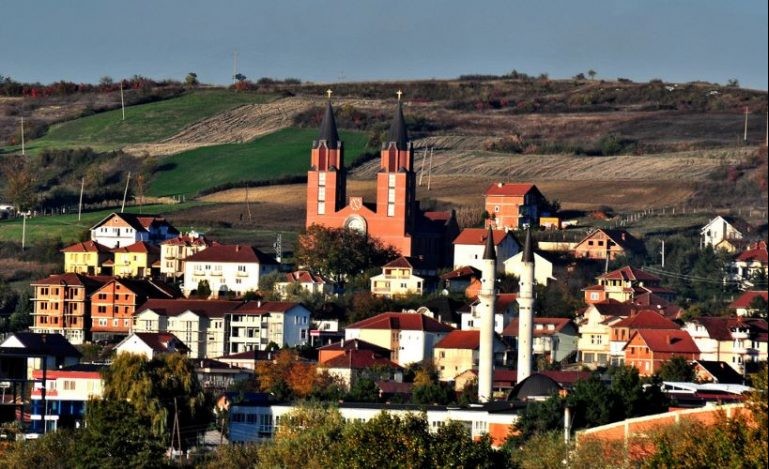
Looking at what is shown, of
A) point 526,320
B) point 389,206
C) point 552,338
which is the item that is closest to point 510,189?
point 389,206

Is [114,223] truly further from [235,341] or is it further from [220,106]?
[220,106]

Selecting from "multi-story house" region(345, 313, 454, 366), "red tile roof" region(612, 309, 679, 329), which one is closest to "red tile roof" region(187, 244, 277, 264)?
"multi-story house" region(345, 313, 454, 366)

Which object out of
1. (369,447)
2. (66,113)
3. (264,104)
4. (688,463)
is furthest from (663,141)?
(688,463)

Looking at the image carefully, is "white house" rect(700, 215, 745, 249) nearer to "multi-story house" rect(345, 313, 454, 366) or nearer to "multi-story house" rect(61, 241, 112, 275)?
"multi-story house" rect(345, 313, 454, 366)

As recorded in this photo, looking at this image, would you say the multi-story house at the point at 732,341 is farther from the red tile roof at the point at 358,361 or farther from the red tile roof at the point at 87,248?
the red tile roof at the point at 87,248

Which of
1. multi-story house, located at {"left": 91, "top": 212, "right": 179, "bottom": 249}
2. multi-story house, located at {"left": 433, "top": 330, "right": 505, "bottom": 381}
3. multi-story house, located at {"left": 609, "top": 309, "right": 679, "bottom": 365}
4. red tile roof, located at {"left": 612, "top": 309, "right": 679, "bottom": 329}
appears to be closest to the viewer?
multi-story house, located at {"left": 433, "top": 330, "right": 505, "bottom": 381}
